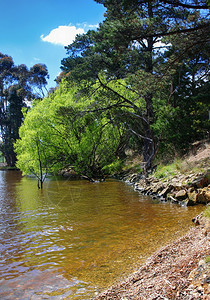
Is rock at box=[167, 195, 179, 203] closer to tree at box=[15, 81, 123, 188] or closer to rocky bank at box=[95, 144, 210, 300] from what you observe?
rocky bank at box=[95, 144, 210, 300]

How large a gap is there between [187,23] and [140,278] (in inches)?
378

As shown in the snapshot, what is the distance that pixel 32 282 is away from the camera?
172 inches

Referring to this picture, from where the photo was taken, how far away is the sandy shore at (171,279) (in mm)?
2840

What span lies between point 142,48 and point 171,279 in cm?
1623

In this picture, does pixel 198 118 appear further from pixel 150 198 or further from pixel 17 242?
pixel 17 242

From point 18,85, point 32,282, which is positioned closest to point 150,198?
point 32,282

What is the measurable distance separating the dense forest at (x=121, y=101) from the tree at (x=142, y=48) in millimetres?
43

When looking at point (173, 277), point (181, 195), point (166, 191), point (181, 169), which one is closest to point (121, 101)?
point (181, 169)

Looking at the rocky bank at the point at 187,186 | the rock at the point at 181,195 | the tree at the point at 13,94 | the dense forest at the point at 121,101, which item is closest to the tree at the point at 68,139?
the dense forest at the point at 121,101

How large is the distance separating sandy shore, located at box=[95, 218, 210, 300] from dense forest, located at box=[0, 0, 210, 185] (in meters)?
8.43

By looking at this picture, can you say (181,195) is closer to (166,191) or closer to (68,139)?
(166,191)

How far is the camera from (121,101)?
20.2 metres

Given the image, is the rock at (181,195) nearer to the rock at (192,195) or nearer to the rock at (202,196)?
the rock at (192,195)

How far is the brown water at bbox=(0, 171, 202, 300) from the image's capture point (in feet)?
14.0
